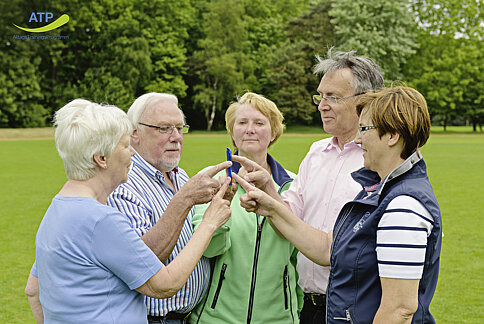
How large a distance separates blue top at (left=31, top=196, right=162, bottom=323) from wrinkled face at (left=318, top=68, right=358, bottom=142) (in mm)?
1815

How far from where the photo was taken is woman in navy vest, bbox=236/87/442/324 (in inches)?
89.2

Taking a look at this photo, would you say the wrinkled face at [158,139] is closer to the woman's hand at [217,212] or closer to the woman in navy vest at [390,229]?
the woman's hand at [217,212]

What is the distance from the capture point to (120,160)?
260 centimetres

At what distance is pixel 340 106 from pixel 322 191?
0.63 m

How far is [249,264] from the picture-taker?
346 centimetres

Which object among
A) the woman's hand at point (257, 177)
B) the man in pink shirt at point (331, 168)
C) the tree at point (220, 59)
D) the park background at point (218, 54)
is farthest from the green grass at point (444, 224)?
the tree at point (220, 59)

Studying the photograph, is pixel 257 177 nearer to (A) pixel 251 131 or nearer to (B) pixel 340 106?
(A) pixel 251 131

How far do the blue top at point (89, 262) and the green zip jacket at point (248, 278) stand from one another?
3.16ft

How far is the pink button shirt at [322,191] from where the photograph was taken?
3.54 m

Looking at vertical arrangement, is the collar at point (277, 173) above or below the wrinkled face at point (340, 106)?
below

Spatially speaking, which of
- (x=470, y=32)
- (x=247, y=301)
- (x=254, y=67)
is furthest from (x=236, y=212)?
(x=470, y=32)

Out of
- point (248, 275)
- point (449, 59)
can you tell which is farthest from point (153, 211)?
point (449, 59)

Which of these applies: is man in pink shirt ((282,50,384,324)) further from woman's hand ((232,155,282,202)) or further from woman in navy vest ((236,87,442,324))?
woman in navy vest ((236,87,442,324))

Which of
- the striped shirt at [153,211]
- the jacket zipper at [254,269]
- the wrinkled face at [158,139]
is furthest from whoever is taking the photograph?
the wrinkled face at [158,139]
